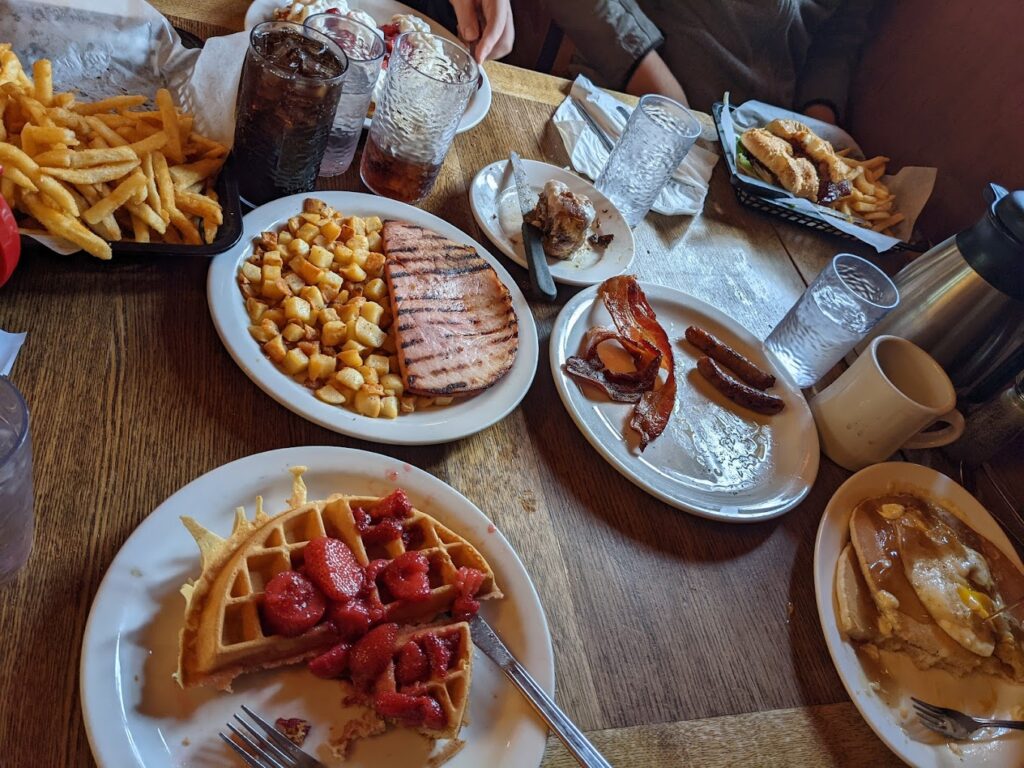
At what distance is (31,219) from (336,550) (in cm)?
74

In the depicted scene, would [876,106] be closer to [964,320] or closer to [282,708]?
[964,320]

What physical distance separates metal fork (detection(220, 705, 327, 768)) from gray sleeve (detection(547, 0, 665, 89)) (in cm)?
294

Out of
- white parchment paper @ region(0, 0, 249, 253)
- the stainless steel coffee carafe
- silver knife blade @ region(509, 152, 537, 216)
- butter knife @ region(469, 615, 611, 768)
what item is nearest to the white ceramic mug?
the stainless steel coffee carafe

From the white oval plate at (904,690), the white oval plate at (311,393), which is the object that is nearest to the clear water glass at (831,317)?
the white oval plate at (904,690)

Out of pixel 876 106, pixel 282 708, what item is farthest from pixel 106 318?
pixel 876 106

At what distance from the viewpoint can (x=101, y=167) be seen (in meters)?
1.16

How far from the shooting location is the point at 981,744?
4.16 feet

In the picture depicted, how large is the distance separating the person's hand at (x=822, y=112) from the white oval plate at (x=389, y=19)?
1944 millimetres

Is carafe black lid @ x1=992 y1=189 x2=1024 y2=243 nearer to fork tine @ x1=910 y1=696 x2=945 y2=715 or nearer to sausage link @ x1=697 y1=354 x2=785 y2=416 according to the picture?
sausage link @ x1=697 y1=354 x2=785 y2=416

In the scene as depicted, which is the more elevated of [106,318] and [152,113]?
[152,113]

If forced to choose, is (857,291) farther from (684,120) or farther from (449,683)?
(449,683)

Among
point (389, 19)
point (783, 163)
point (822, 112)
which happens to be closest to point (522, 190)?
point (389, 19)

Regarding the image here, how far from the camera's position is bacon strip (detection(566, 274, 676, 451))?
1532 mm

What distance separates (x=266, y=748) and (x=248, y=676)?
107 millimetres
